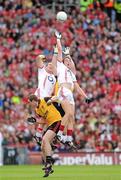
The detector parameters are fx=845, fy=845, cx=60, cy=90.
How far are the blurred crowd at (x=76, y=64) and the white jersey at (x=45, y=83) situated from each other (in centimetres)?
974

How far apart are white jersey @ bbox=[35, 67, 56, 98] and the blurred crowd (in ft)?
32.0

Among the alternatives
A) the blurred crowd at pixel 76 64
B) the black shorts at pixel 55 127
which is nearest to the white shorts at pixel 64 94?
the black shorts at pixel 55 127

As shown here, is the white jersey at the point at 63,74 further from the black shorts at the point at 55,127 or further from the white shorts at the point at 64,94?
the black shorts at the point at 55,127

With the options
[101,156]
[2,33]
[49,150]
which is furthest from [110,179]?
[2,33]

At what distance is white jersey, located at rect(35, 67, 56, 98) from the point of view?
2053cm

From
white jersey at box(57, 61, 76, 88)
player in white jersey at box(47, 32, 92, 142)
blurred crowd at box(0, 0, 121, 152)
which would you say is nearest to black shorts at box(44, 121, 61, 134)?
player in white jersey at box(47, 32, 92, 142)

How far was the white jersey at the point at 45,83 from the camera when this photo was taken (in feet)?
67.4

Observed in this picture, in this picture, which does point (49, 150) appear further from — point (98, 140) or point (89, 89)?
point (89, 89)

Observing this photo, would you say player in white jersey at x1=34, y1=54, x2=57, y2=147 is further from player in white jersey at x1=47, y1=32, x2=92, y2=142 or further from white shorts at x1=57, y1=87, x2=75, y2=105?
white shorts at x1=57, y1=87, x2=75, y2=105

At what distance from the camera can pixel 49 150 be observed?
63.0 ft

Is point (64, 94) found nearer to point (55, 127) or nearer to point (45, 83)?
point (45, 83)

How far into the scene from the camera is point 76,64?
117 feet

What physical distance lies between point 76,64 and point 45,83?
48.9ft

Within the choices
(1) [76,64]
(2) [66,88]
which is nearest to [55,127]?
(2) [66,88]
